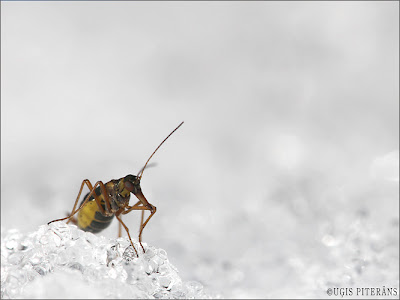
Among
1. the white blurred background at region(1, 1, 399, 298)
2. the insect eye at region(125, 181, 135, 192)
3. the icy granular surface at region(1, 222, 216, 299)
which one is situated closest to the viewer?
the icy granular surface at region(1, 222, 216, 299)

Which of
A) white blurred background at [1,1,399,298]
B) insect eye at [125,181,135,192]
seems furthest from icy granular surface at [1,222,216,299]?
white blurred background at [1,1,399,298]

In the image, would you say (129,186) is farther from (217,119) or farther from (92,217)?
(217,119)

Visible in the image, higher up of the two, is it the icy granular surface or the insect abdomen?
the insect abdomen

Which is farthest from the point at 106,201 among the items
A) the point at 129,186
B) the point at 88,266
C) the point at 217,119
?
the point at 217,119

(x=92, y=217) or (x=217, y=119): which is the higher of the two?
(x=217, y=119)

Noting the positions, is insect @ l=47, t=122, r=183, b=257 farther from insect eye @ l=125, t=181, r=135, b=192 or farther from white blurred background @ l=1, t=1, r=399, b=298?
white blurred background @ l=1, t=1, r=399, b=298

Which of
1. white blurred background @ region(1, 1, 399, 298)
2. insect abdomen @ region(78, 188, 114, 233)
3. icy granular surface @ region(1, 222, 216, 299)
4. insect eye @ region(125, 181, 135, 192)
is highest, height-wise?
white blurred background @ region(1, 1, 399, 298)
